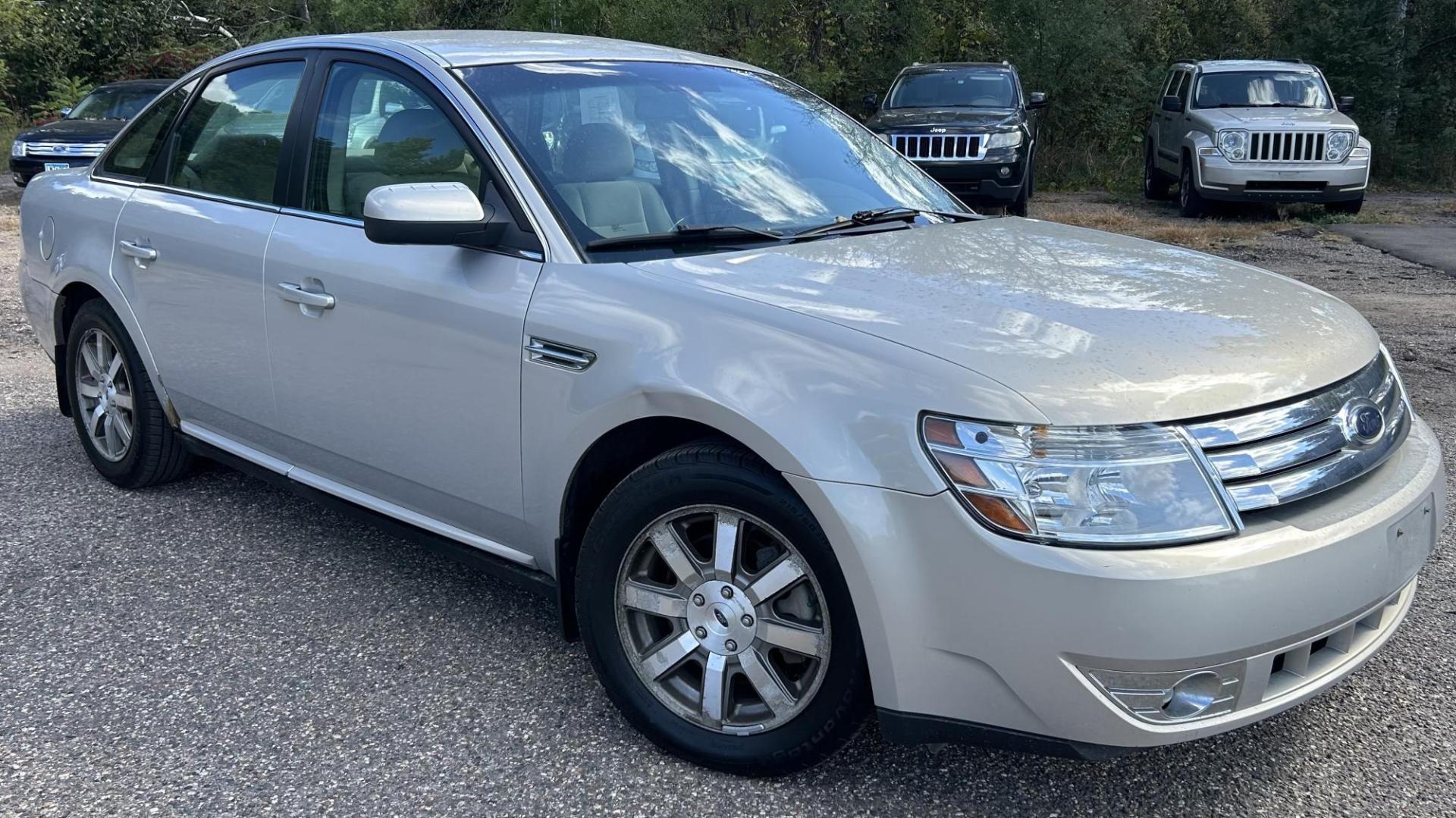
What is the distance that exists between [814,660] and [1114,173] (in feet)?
61.0

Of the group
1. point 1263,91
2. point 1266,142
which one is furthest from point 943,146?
point 1263,91

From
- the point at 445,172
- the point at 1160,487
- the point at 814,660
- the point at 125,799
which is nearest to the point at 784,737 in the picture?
the point at 814,660

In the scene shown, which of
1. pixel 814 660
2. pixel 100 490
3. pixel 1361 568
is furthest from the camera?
pixel 100 490

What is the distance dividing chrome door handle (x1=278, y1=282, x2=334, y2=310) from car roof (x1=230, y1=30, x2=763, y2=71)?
744mm

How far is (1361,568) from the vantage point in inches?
→ 95.7

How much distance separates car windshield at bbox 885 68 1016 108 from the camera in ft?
47.1

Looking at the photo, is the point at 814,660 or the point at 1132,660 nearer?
the point at 1132,660

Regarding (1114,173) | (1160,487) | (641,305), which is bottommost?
(1114,173)

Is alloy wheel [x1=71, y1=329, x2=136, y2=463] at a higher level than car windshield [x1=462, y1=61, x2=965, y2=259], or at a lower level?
lower

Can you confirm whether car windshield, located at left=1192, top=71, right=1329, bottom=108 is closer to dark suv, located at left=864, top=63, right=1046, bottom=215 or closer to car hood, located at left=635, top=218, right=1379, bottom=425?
dark suv, located at left=864, top=63, right=1046, bottom=215

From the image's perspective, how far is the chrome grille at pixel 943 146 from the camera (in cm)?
1334

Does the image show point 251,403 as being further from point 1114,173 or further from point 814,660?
point 1114,173

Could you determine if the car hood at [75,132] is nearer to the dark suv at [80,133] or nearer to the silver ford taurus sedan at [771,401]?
the dark suv at [80,133]

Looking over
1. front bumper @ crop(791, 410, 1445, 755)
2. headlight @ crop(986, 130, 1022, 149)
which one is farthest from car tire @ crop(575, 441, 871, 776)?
headlight @ crop(986, 130, 1022, 149)
